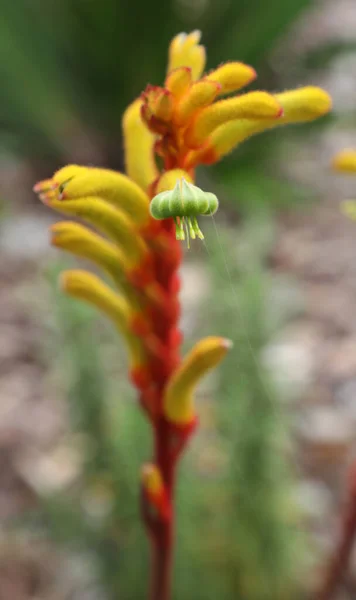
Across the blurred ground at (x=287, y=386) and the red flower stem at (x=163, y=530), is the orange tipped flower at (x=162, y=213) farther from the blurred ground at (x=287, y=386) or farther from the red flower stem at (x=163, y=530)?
the blurred ground at (x=287, y=386)

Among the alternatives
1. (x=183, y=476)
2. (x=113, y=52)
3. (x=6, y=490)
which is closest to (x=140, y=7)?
(x=113, y=52)

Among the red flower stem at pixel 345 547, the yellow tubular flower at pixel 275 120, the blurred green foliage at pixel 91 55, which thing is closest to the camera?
the yellow tubular flower at pixel 275 120

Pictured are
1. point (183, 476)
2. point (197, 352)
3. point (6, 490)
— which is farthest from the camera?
point (6, 490)

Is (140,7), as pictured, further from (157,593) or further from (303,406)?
(157,593)

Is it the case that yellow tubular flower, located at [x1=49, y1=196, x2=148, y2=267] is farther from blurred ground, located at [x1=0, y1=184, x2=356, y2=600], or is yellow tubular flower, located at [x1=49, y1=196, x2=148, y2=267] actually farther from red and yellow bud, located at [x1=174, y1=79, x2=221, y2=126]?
blurred ground, located at [x1=0, y1=184, x2=356, y2=600]

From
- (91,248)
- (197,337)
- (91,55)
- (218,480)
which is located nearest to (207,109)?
(91,248)

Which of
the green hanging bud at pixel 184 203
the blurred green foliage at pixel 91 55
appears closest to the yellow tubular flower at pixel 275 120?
the green hanging bud at pixel 184 203
